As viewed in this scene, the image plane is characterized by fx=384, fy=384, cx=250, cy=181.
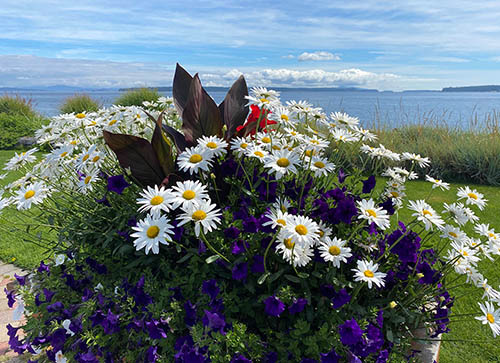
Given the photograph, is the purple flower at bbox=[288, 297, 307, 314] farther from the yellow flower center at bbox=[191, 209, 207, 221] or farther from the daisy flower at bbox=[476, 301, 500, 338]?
the daisy flower at bbox=[476, 301, 500, 338]

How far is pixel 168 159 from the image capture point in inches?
78.4

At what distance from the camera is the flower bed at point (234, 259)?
155 centimetres

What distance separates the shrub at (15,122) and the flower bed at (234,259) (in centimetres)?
924

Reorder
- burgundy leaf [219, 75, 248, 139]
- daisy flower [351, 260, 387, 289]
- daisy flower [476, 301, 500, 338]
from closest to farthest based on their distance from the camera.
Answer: daisy flower [351, 260, 387, 289], daisy flower [476, 301, 500, 338], burgundy leaf [219, 75, 248, 139]

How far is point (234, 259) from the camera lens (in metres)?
1.71

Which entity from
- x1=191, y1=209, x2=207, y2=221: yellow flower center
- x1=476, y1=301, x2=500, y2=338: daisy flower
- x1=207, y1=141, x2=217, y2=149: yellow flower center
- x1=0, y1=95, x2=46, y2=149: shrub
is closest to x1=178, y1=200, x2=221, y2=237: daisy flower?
x1=191, y1=209, x2=207, y2=221: yellow flower center

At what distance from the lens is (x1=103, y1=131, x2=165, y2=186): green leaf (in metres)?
1.84

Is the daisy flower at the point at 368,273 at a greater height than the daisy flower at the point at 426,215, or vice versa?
the daisy flower at the point at 426,215

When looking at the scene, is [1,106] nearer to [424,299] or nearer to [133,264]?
[133,264]

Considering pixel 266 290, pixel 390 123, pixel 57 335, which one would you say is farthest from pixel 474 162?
pixel 57 335

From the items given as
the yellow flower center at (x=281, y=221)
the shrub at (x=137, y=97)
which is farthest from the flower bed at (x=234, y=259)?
the shrub at (x=137, y=97)

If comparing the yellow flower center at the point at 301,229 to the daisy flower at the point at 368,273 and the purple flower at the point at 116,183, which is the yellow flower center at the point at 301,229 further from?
the purple flower at the point at 116,183

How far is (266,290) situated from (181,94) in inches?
52.2

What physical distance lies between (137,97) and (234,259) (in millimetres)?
13232
